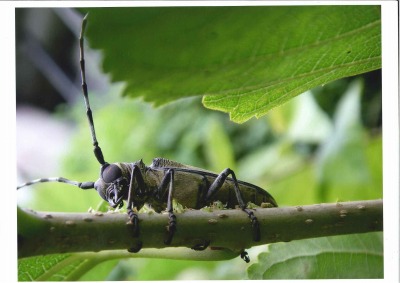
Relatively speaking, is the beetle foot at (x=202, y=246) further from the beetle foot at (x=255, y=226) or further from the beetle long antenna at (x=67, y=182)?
the beetle long antenna at (x=67, y=182)

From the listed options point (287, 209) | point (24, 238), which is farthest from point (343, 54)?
point (24, 238)

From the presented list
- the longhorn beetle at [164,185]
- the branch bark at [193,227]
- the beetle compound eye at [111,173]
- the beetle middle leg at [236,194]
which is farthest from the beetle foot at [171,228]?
the beetle compound eye at [111,173]

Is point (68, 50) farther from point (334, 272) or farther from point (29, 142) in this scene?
point (334, 272)

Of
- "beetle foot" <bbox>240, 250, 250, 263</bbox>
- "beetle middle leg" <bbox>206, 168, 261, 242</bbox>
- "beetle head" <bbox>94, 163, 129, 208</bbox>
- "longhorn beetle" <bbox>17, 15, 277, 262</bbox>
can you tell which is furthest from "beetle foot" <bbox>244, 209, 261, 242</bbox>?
"beetle head" <bbox>94, 163, 129, 208</bbox>

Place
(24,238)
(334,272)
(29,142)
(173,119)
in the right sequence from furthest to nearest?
(173,119) → (29,142) → (334,272) → (24,238)

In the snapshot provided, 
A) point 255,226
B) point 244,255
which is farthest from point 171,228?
point 244,255

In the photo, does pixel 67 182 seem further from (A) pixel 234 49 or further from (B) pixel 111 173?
(A) pixel 234 49

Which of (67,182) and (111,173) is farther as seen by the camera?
(67,182)
